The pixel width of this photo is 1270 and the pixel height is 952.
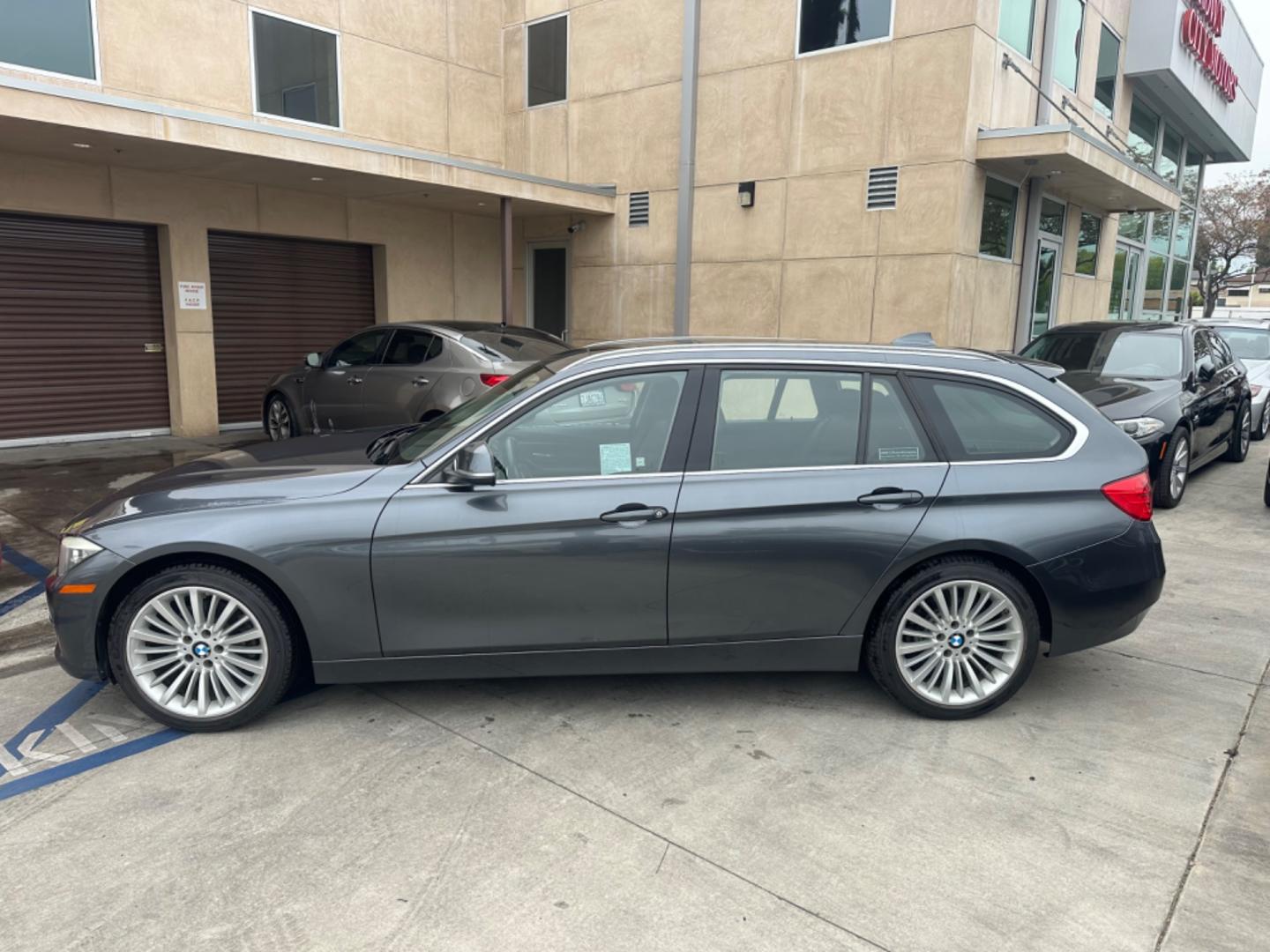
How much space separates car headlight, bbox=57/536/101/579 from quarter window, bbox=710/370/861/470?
2.58 meters

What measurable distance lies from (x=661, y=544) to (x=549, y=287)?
491 inches

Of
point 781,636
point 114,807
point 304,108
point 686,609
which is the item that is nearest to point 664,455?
point 686,609

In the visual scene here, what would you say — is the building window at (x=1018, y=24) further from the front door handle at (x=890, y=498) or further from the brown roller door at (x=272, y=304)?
the front door handle at (x=890, y=498)

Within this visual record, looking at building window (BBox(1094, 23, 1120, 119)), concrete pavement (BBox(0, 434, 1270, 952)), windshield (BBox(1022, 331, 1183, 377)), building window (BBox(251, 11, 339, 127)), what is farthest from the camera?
building window (BBox(1094, 23, 1120, 119))

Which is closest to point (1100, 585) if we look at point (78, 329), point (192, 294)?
point (192, 294)

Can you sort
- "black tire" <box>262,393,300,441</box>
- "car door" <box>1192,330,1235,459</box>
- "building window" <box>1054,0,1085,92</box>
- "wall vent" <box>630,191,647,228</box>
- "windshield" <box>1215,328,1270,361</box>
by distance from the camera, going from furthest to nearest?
"wall vent" <box>630,191,647,228</box>, "windshield" <box>1215,328,1270,361</box>, "building window" <box>1054,0,1085,92</box>, "black tire" <box>262,393,300,441</box>, "car door" <box>1192,330,1235,459</box>

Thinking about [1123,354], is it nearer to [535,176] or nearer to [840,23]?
[840,23]

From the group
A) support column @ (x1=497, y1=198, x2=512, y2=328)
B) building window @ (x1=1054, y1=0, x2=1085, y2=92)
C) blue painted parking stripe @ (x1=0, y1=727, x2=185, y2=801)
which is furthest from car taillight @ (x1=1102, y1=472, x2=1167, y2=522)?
building window @ (x1=1054, y1=0, x2=1085, y2=92)

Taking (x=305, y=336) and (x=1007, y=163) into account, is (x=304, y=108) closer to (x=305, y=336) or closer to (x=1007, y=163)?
(x=305, y=336)

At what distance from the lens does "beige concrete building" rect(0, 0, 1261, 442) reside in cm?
1064

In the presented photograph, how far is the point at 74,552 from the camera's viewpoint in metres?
3.70

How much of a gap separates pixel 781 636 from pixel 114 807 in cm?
264

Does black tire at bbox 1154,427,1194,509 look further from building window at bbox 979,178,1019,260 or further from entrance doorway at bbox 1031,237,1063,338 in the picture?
entrance doorway at bbox 1031,237,1063,338

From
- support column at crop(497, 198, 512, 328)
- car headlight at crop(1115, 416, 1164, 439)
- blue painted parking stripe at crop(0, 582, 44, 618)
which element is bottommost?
blue painted parking stripe at crop(0, 582, 44, 618)
